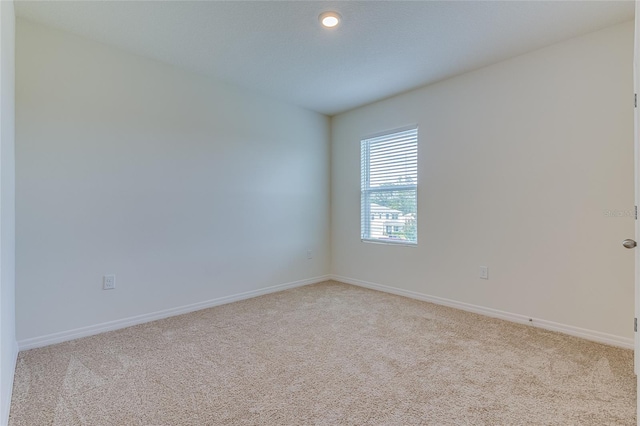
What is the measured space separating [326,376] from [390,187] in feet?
8.20

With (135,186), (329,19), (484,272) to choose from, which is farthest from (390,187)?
(135,186)

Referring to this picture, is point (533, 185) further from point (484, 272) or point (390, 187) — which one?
point (390, 187)

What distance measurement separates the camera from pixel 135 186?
2.82 m

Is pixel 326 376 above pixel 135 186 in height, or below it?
below

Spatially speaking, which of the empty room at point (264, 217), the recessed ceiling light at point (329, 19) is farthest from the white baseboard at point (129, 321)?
the recessed ceiling light at point (329, 19)

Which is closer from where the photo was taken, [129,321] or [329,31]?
[329,31]

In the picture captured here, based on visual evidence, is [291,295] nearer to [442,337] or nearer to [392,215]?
[392,215]

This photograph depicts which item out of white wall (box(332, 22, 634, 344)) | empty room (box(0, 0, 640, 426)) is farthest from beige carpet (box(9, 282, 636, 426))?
white wall (box(332, 22, 634, 344))

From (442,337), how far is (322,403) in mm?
1289

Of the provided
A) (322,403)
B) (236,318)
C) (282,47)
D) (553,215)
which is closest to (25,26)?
(282,47)

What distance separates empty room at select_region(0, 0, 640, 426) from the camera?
1781 mm

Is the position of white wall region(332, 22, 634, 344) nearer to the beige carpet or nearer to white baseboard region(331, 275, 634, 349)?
white baseboard region(331, 275, 634, 349)

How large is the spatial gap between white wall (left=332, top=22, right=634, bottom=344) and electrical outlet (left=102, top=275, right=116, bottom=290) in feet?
9.43

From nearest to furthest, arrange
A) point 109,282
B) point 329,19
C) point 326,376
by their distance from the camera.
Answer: point 326,376, point 329,19, point 109,282
